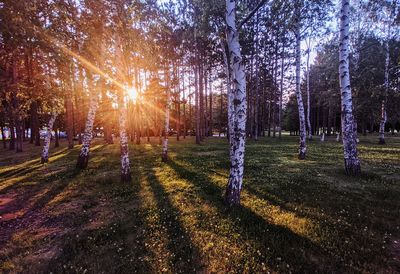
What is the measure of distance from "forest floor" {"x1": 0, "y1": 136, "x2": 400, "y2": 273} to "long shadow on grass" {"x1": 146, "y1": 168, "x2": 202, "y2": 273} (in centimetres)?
2

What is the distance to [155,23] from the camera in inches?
402

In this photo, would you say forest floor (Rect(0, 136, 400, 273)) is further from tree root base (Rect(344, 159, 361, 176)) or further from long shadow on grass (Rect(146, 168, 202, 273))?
tree root base (Rect(344, 159, 361, 176))

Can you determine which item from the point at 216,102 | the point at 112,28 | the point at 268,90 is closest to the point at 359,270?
the point at 112,28

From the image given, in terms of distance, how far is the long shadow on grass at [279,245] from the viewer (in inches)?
165

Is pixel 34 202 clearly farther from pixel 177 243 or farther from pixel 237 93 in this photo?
pixel 237 93

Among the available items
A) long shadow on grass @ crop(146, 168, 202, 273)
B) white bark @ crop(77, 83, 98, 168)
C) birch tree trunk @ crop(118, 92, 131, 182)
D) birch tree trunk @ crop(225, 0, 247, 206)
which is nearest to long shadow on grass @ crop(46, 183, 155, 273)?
long shadow on grass @ crop(146, 168, 202, 273)

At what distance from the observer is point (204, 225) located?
593cm

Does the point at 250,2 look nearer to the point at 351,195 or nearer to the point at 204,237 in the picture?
the point at 351,195

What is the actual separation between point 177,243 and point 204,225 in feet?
3.36

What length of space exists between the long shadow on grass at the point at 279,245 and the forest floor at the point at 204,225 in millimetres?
22

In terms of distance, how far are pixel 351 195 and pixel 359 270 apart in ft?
14.4

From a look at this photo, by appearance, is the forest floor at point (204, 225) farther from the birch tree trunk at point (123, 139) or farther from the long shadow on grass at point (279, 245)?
the birch tree trunk at point (123, 139)

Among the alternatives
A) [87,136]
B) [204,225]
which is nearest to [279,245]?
[204,225]

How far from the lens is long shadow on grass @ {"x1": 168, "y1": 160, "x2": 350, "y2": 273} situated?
4191 mm
